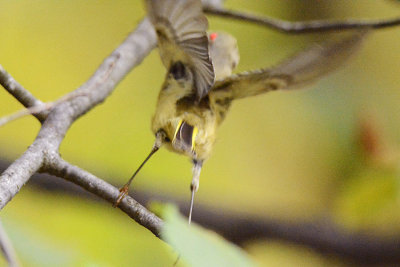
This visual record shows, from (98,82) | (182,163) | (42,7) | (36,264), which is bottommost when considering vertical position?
(36,264)

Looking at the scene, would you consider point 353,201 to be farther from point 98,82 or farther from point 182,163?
point 98,82

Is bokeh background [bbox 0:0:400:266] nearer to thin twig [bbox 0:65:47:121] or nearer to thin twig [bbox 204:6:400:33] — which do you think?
thin twig [bbox 204:6:400:33]

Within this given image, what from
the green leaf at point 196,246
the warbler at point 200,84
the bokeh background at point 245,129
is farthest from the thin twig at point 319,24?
the green leaf at point 196,246

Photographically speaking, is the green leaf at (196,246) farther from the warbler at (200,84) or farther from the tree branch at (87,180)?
the warbler at (200,84)

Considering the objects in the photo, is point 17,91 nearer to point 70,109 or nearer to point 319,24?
point 70,109

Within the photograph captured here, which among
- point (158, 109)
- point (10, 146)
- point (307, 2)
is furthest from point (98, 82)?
point (307, 2)

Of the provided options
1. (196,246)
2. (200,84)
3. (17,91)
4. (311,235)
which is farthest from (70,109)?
(311,235)

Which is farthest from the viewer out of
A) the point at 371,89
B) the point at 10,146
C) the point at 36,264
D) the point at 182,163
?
Result: the point at 371,89
